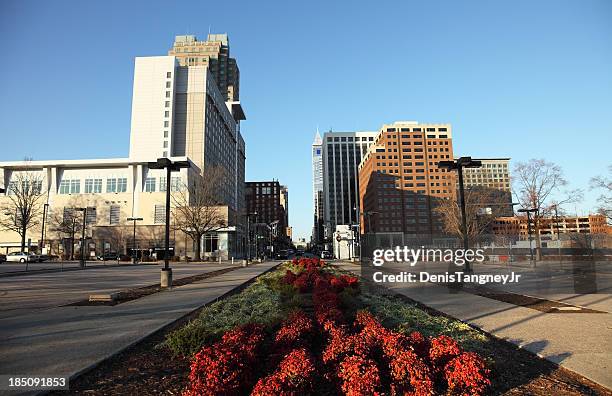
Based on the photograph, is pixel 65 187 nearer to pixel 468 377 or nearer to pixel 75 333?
pixel 75 333

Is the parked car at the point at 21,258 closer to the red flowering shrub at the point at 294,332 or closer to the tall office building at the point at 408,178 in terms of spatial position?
the red flowering shrub at the point at 294,332

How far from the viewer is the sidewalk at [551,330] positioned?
20.0ft

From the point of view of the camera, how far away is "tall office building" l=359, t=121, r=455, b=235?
492 ft

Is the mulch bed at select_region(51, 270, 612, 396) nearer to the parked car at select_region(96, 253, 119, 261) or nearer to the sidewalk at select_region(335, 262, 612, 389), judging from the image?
the sidewalk at select_region(335, 262, 612, 389)

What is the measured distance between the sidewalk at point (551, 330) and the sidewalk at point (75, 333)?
770 centimetres

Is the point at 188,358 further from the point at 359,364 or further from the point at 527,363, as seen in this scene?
the point at 527,363

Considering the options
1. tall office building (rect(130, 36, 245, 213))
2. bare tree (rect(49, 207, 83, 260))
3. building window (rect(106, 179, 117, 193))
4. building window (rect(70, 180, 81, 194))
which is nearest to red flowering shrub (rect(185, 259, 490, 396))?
bare tree (rect(49, 207, 83, 260))

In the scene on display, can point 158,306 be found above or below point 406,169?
below

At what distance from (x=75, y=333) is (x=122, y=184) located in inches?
3214

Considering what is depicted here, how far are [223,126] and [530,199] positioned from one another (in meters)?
102

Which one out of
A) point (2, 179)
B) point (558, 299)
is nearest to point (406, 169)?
point (2, 179)

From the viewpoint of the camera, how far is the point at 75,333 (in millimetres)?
7840

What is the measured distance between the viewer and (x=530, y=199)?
4416 centimetres

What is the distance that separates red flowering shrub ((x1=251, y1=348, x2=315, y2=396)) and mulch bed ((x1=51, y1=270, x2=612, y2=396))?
1.45 m
